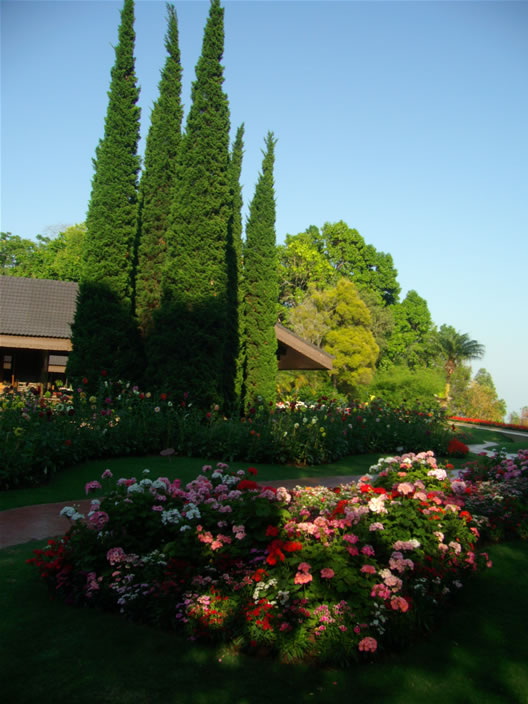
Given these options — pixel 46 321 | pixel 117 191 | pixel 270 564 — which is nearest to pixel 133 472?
Answer: pixel 270 564

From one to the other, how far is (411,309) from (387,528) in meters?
54.9

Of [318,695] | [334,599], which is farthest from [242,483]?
[318,695]

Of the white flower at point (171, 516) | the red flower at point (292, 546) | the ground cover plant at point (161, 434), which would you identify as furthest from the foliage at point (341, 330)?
the red flower at point (292, 546)

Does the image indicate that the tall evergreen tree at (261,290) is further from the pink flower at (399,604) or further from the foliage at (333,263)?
the foliage at (333,263)

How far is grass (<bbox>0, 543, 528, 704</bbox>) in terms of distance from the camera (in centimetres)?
298

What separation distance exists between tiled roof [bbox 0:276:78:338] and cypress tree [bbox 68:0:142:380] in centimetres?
411

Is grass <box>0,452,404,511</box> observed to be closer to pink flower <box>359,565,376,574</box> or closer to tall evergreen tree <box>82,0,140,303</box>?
pink flower <box>359,565,376,574</box>

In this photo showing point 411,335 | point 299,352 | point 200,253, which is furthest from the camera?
point 411,335

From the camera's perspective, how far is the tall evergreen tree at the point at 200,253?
535 inches

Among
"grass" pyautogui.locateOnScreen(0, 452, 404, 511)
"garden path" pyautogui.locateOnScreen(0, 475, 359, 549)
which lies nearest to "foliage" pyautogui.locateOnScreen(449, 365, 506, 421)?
"grass" pyautogui.locateOnScreen(0, 452, 404, 511)

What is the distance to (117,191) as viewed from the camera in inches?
664

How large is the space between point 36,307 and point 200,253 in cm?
1008

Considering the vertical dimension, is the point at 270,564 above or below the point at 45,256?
below

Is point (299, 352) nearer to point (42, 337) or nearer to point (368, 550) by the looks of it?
point (42, 337)
